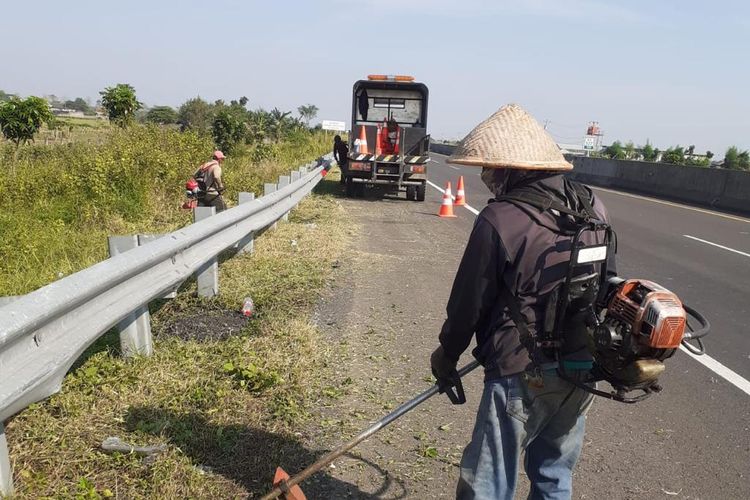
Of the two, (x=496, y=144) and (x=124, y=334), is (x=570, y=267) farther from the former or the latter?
(x=124, y=334)

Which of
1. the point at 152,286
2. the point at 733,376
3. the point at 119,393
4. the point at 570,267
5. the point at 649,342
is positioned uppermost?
the point at 570,267

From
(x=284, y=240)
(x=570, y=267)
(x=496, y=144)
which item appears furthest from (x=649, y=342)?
(x=284, y=240)

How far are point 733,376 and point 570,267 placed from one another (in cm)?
330

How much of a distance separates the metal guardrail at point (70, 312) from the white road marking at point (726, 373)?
3.52 metres

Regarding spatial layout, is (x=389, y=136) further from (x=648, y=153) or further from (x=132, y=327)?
Answer: (x=648, y=153)

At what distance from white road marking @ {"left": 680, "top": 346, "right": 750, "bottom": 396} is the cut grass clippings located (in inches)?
112

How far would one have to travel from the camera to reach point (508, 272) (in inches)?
82.0

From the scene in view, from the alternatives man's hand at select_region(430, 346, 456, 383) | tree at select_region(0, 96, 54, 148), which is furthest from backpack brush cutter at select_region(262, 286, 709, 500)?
tree at select_region(0, 96, 54, 148)

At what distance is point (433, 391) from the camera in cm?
251

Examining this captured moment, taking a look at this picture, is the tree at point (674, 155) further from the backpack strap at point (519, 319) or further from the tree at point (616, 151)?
the backpack strap at point (519, 319)

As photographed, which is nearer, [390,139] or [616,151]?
[390,139]

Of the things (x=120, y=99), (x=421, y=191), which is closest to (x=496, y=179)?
(x=421, y=191)

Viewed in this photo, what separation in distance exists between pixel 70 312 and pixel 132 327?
3.56 ft

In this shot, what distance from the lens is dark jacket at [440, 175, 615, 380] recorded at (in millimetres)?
2059
